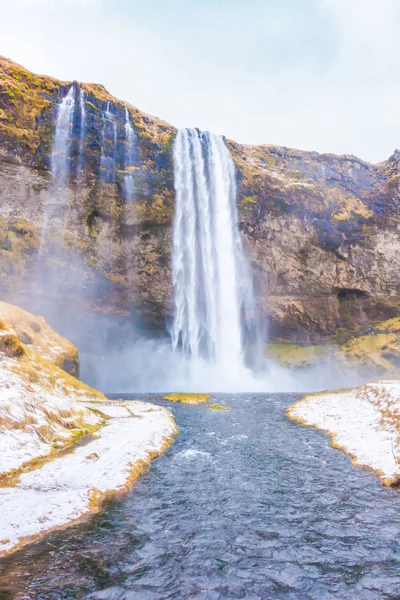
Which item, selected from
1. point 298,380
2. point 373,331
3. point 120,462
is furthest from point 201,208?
point 120,462

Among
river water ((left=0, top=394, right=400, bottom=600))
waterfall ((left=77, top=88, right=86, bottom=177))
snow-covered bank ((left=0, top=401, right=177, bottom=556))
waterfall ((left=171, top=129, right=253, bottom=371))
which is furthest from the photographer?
waterfall ((left=171, top=129, right=253, bottom=371))

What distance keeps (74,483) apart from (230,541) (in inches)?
190

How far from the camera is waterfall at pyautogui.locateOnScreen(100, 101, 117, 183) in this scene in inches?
1689

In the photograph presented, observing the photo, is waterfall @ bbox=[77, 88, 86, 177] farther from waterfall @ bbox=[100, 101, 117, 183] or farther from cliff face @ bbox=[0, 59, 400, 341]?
waterfall @ bbox=[100, 101, 117, 183]

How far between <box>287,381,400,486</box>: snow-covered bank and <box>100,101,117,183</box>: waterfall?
35.2m

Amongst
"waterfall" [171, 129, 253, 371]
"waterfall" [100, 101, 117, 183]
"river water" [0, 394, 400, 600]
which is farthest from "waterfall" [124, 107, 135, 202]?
"river water" [0, 394, 400, 600]

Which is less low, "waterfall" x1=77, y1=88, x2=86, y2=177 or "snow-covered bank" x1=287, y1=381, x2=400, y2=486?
"waterfall" x1=77, y1=88, x2=86, y2=177

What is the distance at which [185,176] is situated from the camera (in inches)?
1853

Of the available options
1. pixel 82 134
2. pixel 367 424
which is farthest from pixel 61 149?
pixel 367 424

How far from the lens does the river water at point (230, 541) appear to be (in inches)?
225

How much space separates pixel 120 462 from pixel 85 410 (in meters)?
7.33

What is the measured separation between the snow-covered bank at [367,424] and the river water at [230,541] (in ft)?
2.65

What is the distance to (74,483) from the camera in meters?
9.73

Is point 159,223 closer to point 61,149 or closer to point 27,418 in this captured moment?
point 61,149
